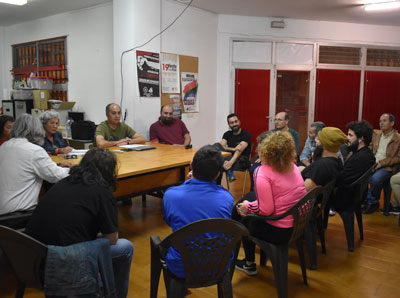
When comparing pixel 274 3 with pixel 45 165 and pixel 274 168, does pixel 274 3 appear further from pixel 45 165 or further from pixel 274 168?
pixel 45 165

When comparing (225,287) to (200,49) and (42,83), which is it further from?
(42,83)

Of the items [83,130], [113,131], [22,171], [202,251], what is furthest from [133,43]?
[202,251]

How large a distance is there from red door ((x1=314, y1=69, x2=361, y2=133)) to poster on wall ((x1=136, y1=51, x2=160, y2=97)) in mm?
3345

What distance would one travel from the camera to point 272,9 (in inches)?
238

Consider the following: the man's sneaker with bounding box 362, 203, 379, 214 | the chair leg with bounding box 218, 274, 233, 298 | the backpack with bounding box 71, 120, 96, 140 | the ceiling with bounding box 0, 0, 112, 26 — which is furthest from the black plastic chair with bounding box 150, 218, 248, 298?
the ceiling with bounding box 0, 0, 112, 26

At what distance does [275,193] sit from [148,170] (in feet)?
3.77

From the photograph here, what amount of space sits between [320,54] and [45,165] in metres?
5.98

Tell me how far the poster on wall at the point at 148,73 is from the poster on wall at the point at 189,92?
0.63 m

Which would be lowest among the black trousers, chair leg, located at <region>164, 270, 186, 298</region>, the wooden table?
chair leg, located at <region>164, 270, 186, 298</region>

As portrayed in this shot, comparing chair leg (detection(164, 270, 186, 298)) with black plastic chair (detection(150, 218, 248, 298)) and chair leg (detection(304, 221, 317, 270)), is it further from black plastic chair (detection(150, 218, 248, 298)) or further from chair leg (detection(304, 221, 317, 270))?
chair leg (detection(304, 221, 317, 270))

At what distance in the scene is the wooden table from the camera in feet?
9.71

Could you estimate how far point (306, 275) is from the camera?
105 inches

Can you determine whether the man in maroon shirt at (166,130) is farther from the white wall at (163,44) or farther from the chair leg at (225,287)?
the chair leg at (225,287)

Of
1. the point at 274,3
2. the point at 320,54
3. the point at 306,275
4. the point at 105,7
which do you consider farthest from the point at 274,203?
the point at 320,54
